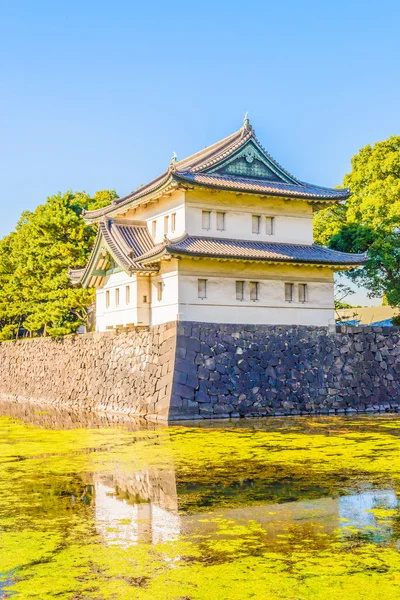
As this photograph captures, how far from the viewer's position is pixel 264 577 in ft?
19.5

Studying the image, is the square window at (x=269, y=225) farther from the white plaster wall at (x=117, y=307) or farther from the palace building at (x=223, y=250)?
the white plaster wall at (x=117, y=307)

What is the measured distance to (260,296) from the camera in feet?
76.3

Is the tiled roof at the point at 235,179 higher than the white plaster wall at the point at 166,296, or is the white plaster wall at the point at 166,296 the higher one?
the tiled roof at the point at 235,179

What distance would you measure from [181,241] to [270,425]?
6826mm

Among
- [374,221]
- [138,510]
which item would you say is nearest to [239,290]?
[374,221]

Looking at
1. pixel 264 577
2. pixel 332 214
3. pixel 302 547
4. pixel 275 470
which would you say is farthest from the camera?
pixel 332 214

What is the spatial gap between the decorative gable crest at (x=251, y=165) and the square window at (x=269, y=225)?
1.43m

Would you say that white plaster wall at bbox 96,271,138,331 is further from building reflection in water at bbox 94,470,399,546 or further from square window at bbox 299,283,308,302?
building reflection in water at bbox 94,470,399,546

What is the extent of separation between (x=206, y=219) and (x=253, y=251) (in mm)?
1930

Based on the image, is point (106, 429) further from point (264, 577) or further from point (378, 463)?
point (264, 577)

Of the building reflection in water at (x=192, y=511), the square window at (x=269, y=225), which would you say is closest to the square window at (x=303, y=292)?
the square window at (x=269, y=225)

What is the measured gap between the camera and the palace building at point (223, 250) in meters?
22.2

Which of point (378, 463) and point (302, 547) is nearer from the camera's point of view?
point (302, 547)

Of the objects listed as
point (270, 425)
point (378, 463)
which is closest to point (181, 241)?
point (270, 425)
